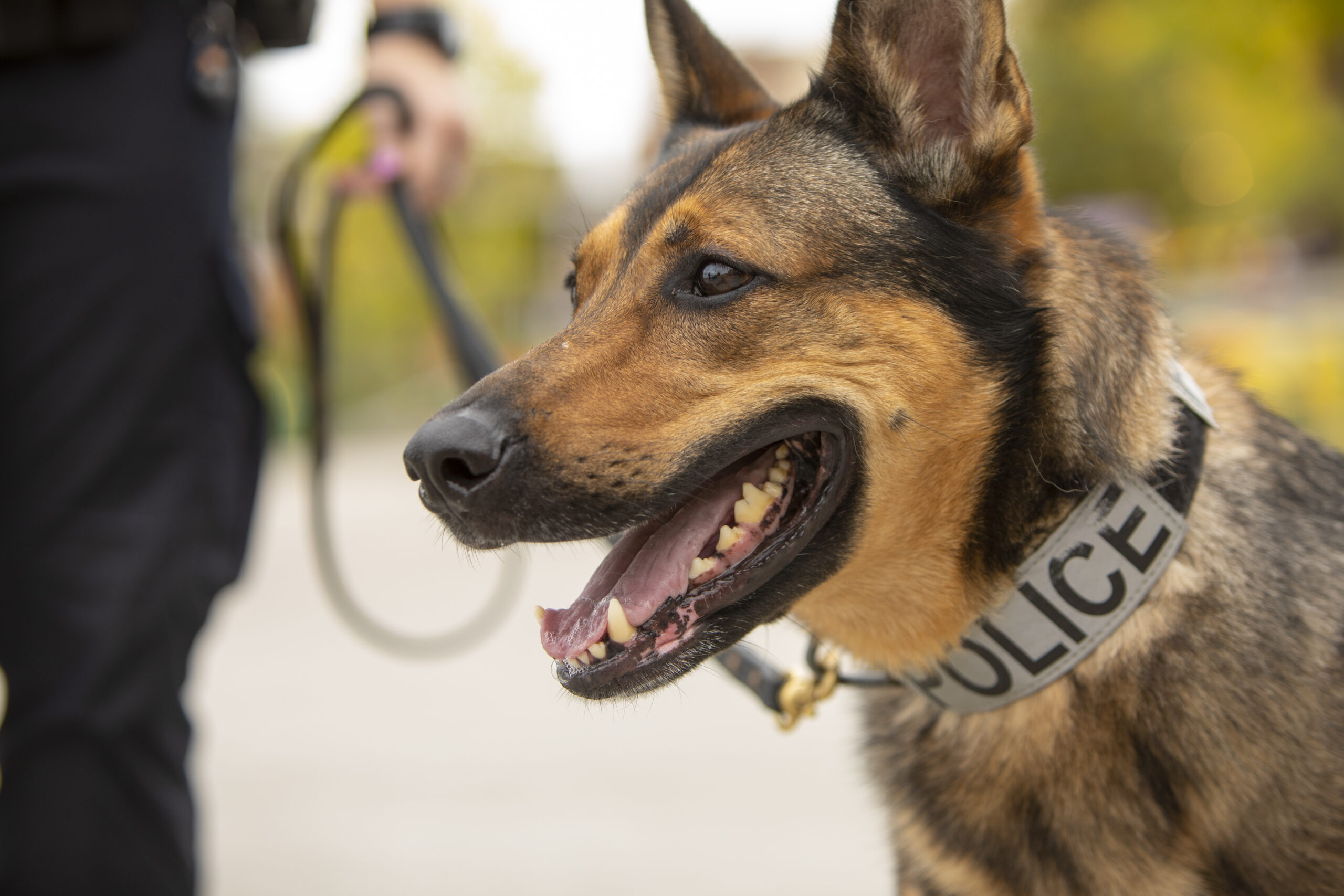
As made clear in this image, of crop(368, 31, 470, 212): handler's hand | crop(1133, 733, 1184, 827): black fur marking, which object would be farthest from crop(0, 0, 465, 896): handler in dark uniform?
crop(1133, 733, 1184, 827): black fur marking

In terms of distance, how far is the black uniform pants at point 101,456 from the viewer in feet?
6.88

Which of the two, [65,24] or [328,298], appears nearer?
[65,24]

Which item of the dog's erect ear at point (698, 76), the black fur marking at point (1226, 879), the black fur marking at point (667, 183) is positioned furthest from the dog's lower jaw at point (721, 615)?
the dog's erect ear at point (698, 76)

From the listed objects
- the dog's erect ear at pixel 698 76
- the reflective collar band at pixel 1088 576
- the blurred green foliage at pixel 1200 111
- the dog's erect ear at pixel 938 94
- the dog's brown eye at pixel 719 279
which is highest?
the dog's erect ear at pixel 938 94

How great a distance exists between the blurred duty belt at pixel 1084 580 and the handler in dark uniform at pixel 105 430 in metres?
1.58

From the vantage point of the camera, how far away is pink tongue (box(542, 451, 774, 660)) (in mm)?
1928

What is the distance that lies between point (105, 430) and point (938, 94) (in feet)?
5.75

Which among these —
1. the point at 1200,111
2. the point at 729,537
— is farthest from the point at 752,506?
the point at 1200,111

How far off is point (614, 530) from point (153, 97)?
1311 mm

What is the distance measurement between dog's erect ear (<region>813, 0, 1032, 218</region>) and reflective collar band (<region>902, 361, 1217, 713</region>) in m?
0.54

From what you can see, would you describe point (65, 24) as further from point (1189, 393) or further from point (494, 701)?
point (494, 701)

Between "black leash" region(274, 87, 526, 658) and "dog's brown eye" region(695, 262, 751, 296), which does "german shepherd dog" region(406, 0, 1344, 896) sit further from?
"black leash" region(274, 87, 526, 658)

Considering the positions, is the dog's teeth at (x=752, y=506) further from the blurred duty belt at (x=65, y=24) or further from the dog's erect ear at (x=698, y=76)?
the blurred duty belt at (x=65, y=24)

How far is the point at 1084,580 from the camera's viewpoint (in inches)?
72.6
